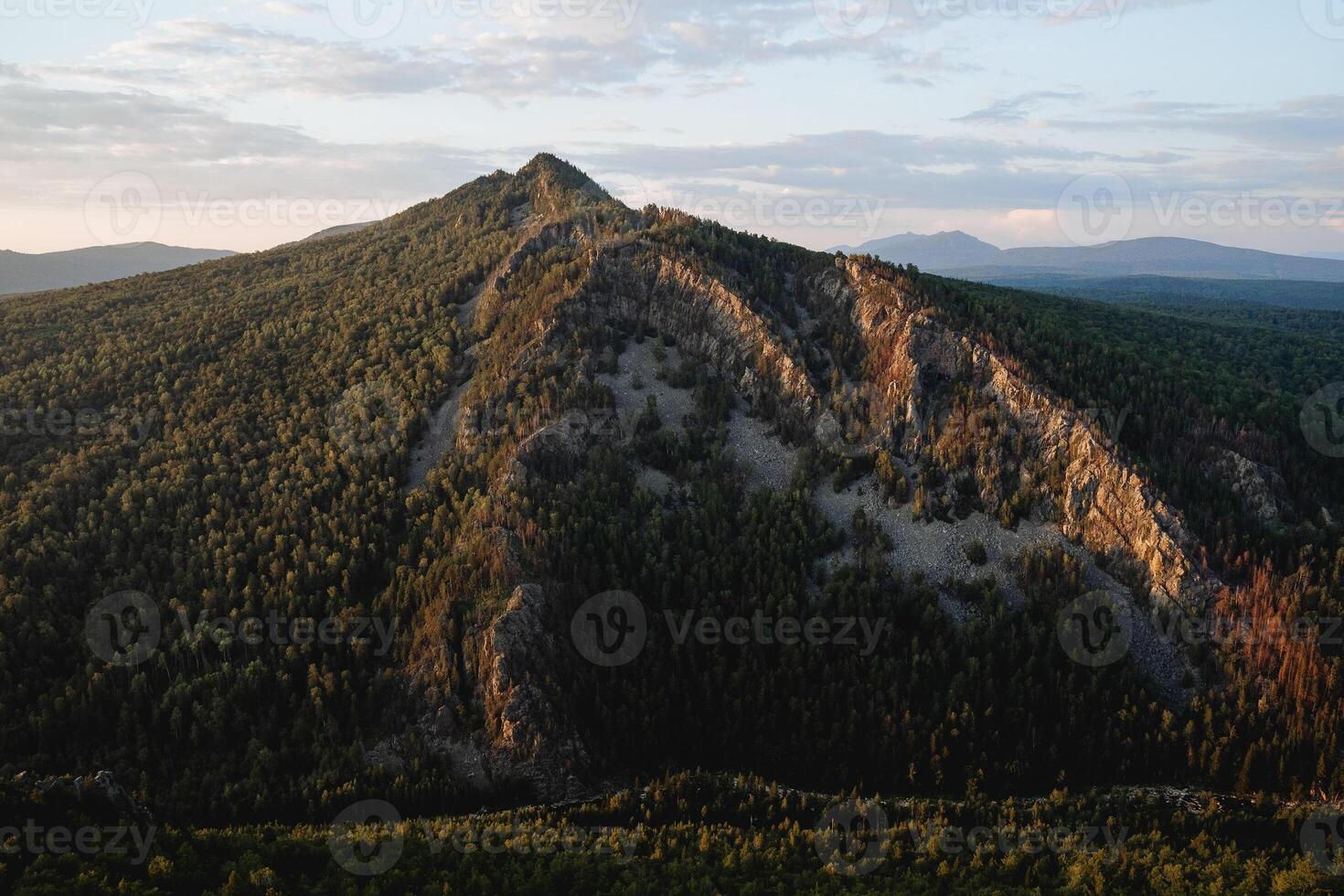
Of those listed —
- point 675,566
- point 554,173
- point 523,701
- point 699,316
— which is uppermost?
point 554,173

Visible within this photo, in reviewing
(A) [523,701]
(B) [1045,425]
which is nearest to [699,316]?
(B) [1045,425]

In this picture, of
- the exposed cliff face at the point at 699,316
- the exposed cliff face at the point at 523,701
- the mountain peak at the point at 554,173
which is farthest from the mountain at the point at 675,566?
the mountain peak at the point at 554,173

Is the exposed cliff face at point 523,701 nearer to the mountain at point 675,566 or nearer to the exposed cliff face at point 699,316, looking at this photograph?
the mountain at point 675,566

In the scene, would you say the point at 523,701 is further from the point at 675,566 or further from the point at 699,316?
the point at 699,316

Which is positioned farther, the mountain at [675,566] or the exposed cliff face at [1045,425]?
the exposed cliff face at [1045,425]

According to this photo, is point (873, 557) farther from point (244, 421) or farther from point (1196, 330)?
point (1196, 330)
